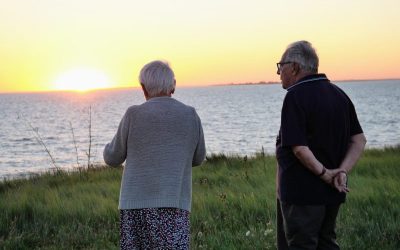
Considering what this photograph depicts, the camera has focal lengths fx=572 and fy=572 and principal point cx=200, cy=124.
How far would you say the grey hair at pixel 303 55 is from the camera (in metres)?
3.77

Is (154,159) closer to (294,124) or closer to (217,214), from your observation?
(294,124)

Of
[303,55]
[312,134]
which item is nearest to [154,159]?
[312,134]

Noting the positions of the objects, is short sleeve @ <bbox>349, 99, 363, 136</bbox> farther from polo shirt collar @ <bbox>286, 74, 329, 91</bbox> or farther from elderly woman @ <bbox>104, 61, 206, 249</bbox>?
elderly woman @ <bbox>104, 61, 206, 249</bbox>

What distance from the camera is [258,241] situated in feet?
17.6

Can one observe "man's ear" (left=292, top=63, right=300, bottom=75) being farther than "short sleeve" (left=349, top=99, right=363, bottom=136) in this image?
No

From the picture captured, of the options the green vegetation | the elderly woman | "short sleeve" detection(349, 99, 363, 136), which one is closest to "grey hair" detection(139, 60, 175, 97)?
the elderly woman

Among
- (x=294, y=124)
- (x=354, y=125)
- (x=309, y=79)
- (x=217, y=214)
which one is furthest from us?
(x=217, y=214)

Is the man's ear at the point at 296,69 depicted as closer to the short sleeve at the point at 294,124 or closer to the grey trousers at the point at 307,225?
the short sleeve at the point at 294,124

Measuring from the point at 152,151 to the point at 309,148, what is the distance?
1.02 metres

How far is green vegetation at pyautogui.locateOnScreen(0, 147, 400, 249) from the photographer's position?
18.1ft

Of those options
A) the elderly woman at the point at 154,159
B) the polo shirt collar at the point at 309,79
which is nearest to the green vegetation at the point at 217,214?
the elderly woman at the point at 154,159

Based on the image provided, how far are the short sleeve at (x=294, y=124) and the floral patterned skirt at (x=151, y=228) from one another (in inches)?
34.5

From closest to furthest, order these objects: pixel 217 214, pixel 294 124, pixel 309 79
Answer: pixel 294 124 < pixel 309 79 < pixel 217 214

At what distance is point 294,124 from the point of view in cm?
364
